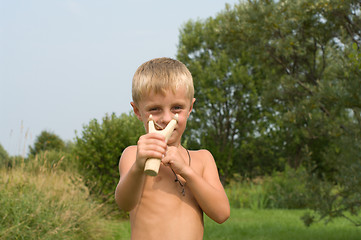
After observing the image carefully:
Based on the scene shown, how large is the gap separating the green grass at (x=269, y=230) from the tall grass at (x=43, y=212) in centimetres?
80

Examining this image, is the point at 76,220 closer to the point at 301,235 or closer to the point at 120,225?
the point at 120,225

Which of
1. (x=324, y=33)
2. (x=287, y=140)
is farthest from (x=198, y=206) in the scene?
(x=287, y=140)

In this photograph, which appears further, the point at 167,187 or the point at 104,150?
the point at 104,150

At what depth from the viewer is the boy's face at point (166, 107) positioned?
210 centimetres

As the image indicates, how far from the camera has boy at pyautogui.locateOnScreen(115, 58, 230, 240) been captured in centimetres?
209

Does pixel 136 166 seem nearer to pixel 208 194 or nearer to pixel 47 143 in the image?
pixel 208 194

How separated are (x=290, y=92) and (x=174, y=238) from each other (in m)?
6.66

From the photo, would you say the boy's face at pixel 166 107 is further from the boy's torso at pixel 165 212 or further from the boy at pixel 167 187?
the boy's torso at pixel 165 212

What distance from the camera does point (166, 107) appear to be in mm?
2102

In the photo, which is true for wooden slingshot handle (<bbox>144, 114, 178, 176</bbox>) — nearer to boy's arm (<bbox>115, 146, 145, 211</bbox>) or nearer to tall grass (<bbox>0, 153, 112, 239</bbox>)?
boy's arm (<bbox>115, 146, 145, 211</bbox>)

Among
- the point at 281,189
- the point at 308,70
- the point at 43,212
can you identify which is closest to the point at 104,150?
the point at 43,212

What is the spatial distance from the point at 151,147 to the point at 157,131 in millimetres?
118

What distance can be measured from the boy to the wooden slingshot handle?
0.27ft

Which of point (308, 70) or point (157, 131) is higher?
point (308, 70)
